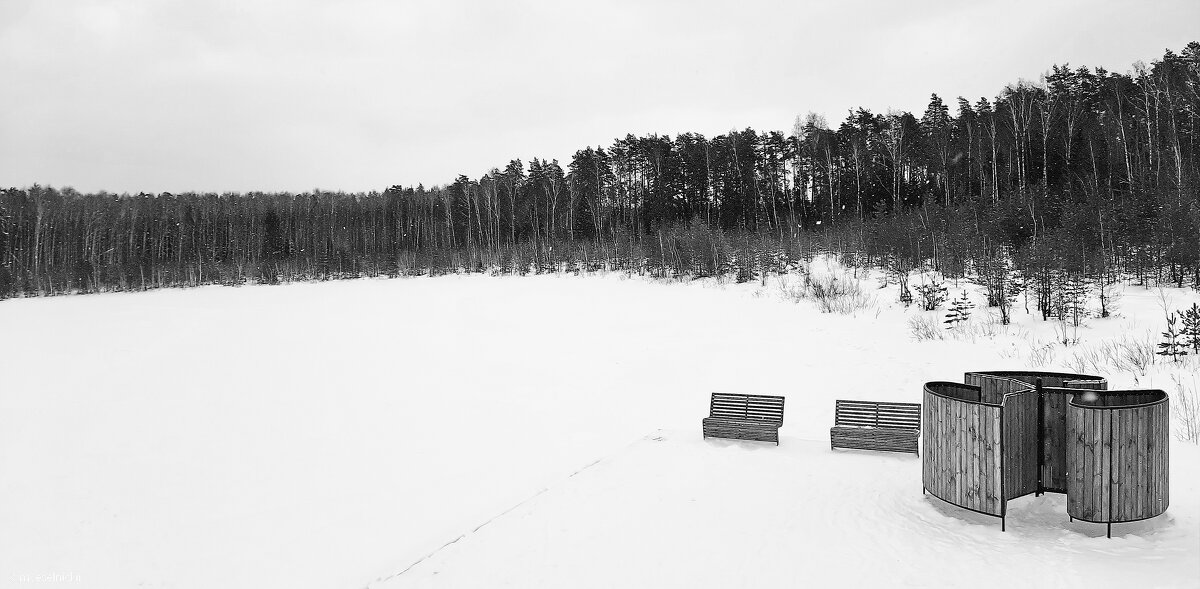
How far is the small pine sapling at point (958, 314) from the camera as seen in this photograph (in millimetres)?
15873

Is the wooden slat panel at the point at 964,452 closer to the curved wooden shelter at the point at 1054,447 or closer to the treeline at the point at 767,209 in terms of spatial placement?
the curved wooden shelter at the point at 1054,447

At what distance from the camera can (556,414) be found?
13.2 meters

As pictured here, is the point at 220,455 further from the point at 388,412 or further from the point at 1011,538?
Answer: the point at 1011,538

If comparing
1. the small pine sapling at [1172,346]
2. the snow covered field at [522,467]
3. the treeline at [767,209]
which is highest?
the treeline at [767,209]

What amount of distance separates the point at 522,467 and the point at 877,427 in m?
5.80

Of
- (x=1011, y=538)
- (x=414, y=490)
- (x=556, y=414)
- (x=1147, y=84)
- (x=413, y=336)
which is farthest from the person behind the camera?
(x=1147, y=84)

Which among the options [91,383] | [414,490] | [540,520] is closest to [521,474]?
[414,490]

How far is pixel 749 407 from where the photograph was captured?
10633mm

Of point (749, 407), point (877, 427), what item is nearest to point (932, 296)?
point (877, 427)

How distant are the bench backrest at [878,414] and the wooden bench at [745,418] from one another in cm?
101

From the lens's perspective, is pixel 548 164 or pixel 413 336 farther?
pixel 548 164

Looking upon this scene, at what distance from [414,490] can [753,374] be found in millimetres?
8969

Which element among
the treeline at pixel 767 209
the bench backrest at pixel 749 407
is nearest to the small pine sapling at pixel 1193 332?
the treeline at pixel 767 209

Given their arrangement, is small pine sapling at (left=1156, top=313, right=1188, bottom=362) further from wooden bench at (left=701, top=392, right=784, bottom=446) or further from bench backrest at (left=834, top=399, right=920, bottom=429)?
wooden bench at (left=701, top=392, right=784, bottom=446)
